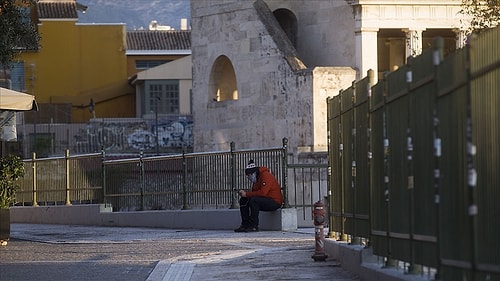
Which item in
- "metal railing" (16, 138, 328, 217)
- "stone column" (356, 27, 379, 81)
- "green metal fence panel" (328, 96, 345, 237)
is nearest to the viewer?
"green metal fence panel" (328, 96, 345, 237)

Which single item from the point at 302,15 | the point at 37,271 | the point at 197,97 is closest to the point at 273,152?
the point at 37,271

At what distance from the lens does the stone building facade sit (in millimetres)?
50938

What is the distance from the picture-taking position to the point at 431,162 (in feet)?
38.6

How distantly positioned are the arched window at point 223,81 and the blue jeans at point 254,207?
30.5 metres

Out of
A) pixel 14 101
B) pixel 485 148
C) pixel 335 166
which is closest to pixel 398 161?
pixel 485 148

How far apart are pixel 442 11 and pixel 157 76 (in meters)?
36.8

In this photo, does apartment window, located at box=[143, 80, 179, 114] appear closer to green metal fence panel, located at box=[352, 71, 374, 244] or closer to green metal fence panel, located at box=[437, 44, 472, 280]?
green metal fence panel, located at box=[352, 71, 374, 244]

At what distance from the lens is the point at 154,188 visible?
33094 mm

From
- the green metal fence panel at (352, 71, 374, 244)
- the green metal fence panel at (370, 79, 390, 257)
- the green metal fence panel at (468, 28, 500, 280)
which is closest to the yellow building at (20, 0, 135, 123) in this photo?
the green metal fence panel at (352, 71, 374, 244)

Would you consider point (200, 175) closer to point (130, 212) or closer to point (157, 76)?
point (130, 212)

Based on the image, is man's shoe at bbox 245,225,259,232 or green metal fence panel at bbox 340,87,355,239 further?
man's shoe at bbox 245,225,259,232

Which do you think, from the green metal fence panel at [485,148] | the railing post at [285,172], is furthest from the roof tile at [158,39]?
the green metal fence panel at [485,148]

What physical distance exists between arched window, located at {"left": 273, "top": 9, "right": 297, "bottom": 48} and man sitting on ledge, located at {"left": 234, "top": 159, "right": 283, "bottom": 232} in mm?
29463

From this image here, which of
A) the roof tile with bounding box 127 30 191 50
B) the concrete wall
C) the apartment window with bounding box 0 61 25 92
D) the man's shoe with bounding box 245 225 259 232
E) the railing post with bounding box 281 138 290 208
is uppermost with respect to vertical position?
the roof tile with bounding box 127 30 191 50
